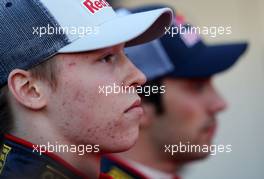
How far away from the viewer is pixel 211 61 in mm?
3209

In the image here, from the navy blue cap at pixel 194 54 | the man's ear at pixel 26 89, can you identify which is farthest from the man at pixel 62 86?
the navy blue cap at pixel 194 54

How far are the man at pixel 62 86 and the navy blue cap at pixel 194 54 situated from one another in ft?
3.84

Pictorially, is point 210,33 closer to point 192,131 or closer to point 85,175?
point 192,131

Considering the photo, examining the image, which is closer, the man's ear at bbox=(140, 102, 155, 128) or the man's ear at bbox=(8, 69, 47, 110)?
the man's ear at bbox=(8, 69, 47, 110)

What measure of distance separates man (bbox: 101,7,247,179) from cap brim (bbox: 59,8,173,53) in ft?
2.82

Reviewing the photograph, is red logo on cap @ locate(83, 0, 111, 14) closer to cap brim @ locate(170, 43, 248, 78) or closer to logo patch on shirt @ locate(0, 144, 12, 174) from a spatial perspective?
logo patch on shirt @ locate(0, 144, 12, 174)

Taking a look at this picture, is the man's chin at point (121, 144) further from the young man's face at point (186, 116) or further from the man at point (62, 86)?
the young man's face at point (186, 116)

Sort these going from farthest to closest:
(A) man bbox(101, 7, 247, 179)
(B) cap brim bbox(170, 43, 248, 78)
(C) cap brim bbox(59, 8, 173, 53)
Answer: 1. (B) cap brim bbox(170, 43, 248, 78)
2. (A) man bbox(101, 7, 247, 179)
3. (C) cap brim bbox(59, 8, 173, 53)

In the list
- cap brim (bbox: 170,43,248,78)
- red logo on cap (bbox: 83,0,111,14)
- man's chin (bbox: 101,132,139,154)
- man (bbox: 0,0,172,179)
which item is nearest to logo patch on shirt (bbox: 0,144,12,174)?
man (bbox: 0,0,172,179)

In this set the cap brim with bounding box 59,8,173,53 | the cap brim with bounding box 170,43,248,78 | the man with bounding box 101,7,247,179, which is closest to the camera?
the cap brim with bounding box 59,8,173,53

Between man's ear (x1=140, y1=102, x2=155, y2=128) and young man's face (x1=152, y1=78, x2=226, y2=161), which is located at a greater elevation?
man's ear (x1=140, y1=102, x2=155, y2=128)

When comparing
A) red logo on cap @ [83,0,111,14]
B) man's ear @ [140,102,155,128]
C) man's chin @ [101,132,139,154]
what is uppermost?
red logo on cap @ [83,0,111,14]

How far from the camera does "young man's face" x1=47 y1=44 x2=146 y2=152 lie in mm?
1873

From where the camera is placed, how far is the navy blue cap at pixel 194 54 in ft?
10.2
